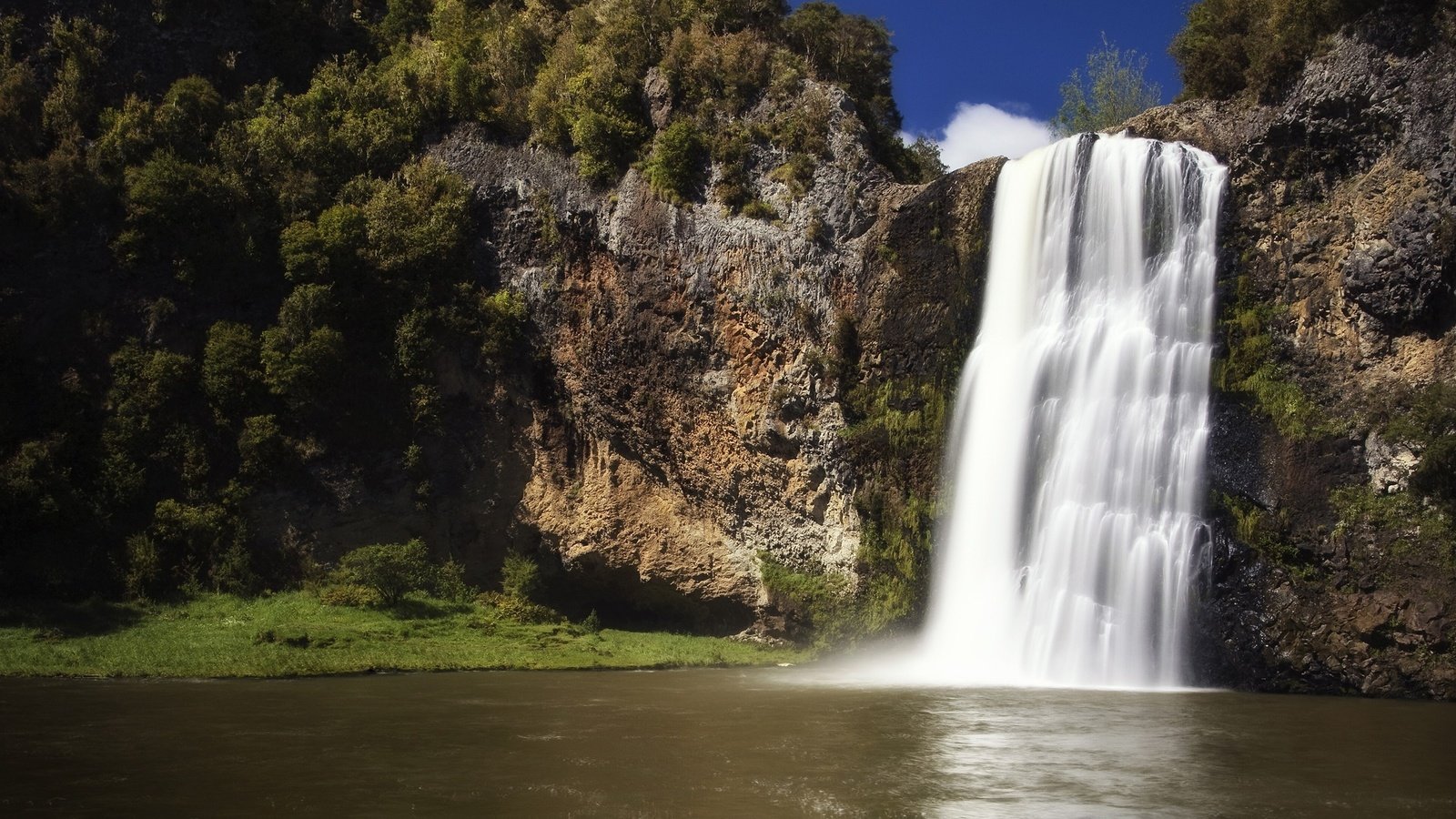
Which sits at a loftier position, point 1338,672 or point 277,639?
point 1338,672

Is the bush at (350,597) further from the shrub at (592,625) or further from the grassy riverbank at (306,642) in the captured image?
the shrub at (592,625)

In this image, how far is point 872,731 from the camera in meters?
18.4

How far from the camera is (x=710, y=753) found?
54.5 ft

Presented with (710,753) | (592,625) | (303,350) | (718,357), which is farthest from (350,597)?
(710,753)

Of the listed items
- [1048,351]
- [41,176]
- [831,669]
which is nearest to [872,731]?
[831,669]

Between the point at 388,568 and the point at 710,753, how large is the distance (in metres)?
19.3

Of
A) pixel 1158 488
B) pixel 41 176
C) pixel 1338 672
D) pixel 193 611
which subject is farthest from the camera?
pixel 41 176

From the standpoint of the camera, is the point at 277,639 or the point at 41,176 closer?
the point at 277,639

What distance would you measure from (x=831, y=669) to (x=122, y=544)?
21.4 metres

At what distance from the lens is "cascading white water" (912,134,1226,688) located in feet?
87.6

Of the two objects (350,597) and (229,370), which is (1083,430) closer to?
(350,597)

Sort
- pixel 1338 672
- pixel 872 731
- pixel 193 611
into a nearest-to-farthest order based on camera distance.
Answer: pixel 872 731 < pixel 1338 672 < pixel 193 611

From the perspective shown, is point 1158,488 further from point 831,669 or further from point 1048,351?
point 831,669

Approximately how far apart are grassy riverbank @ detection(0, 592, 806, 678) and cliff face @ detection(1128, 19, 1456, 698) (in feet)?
42.1
